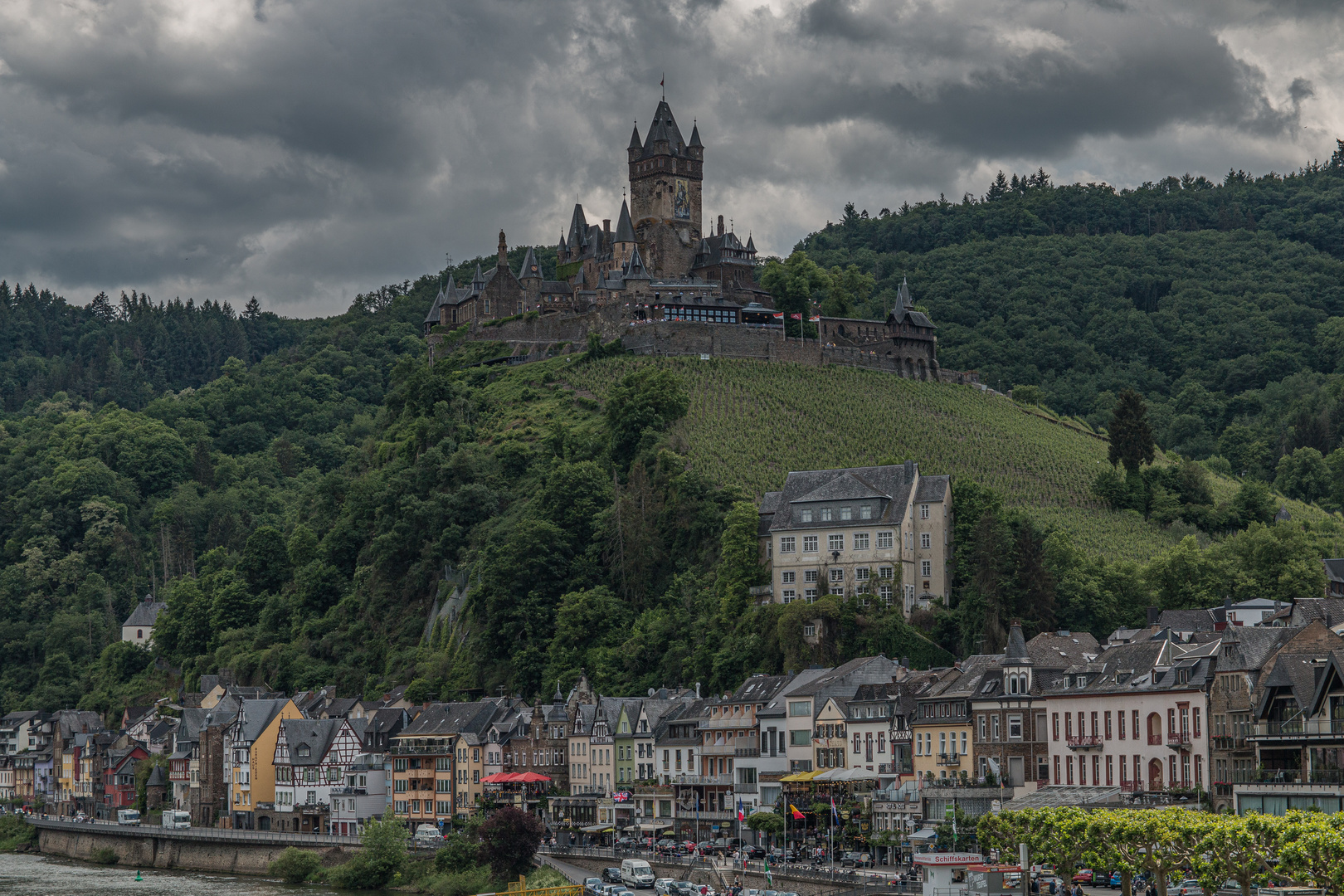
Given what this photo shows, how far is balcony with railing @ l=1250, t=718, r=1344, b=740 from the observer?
7188 centimetres

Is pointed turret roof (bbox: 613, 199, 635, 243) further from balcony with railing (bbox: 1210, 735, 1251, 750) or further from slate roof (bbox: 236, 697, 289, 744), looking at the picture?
balcony with railing (bbox: 1210, 735, 1251, 750)

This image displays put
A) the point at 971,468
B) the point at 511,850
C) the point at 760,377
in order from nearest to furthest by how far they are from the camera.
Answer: the point at 511,850
the point at 971,468
the point at 760,377

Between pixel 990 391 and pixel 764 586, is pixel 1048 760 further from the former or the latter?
pixel 990 391

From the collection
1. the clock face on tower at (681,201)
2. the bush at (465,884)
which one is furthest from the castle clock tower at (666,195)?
the bush at (465,884)

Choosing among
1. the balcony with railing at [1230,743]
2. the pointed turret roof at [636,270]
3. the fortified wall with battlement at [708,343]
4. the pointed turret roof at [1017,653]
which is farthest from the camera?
the pointed turret roof at [636,270]

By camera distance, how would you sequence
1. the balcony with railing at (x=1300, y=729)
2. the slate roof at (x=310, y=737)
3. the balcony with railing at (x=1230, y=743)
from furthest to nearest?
the slate roof at (x=310, y=737) → the balcony with railing at (x=1230, y=743) → the balcony with railing at (x=1300, y=729)

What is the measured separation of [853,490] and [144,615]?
3813 inches

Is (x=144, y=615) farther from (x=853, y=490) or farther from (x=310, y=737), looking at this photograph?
(x=853, y=490)

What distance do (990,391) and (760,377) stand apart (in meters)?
29.0

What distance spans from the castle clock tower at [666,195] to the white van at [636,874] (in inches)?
4207

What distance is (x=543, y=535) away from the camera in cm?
13638

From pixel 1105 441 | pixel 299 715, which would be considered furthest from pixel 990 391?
pixel 299 715

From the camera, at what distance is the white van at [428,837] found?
10431 centimetres

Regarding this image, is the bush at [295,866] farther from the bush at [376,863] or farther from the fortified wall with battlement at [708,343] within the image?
the fortified wall with battlement at [708,343]
